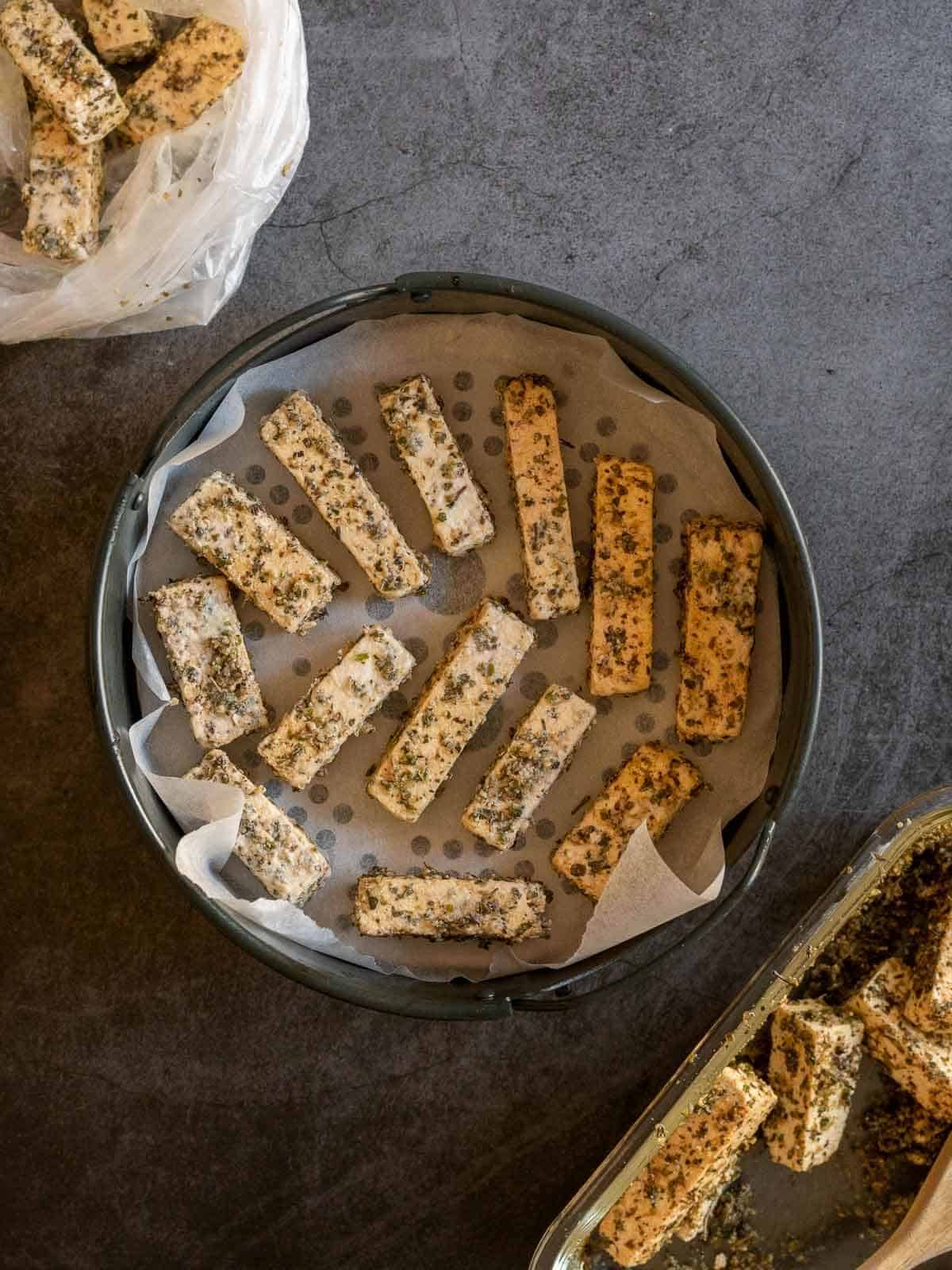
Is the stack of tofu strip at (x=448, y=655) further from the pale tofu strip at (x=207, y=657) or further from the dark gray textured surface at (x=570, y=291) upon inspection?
the dark gray textured surface at (x=570, y=291)

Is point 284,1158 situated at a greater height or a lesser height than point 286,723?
lesser

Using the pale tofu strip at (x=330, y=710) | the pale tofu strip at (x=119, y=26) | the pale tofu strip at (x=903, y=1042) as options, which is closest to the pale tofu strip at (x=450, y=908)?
the pale tofu strip at (x=330, y=710)

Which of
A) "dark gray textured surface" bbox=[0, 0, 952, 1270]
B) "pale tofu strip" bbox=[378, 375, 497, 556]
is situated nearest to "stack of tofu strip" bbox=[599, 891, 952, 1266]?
"dark gray textured surface" bbox=[0, 0, 952, 1270]

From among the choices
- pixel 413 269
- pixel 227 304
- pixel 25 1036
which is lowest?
pixel 25 1036

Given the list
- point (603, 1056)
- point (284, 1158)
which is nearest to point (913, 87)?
point (603, 1056)

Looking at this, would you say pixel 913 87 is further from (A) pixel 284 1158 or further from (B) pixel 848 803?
(A) pixel 284 1158
